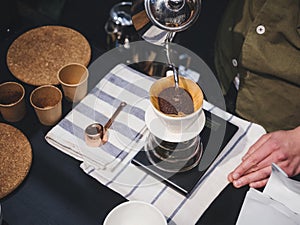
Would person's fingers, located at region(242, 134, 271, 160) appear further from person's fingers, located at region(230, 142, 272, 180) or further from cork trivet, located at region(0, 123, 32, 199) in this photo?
cork trivet, located at region(0, 123, 32, 199)

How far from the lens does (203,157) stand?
3.22 ft

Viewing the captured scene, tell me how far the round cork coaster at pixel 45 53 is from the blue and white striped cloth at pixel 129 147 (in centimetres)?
10

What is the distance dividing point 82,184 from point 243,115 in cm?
44

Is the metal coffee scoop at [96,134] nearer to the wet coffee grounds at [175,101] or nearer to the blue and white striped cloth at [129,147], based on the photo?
the blue and white striped cloth at [129,147]

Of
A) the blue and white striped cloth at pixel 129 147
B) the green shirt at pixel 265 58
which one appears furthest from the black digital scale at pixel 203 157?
the green shirt at pixel 265 58

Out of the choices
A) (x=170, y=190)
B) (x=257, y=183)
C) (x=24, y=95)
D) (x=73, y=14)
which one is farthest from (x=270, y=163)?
(x=73, y=14)

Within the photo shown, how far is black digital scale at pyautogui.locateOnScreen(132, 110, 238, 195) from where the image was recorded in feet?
3.09

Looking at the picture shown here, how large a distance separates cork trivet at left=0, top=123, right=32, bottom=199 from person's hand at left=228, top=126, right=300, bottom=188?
16.1 inches

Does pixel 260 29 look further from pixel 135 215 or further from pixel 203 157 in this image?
pixel 135 215

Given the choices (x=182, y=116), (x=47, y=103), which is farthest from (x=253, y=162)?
(x=47, y=103)

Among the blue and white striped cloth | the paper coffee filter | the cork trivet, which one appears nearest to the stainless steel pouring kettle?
the paper coffee filter

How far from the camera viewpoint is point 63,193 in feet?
3.10

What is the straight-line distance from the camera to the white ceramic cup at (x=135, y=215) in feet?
2.77

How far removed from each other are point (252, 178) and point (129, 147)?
254 mm
